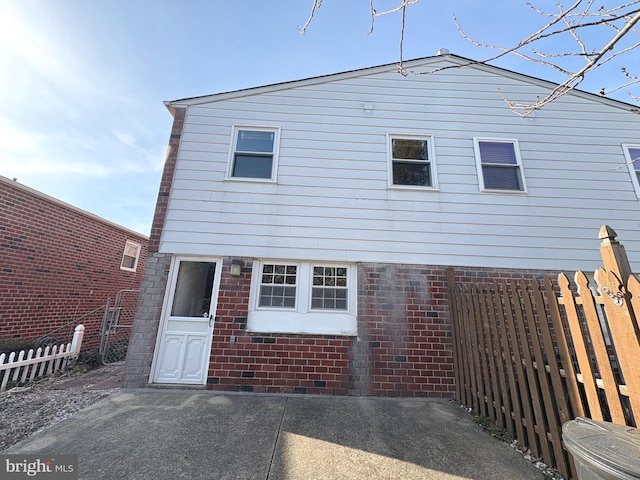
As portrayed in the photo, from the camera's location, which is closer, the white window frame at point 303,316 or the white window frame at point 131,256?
the white window frame at point 303,316

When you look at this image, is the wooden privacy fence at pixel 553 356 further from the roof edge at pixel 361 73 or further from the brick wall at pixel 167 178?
the brick wall at pixel 167 178

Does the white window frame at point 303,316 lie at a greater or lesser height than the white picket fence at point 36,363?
greater

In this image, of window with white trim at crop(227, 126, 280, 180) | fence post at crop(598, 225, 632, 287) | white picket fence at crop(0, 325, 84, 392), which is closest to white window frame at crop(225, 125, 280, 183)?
window with white trim at crop(227, 126, 280, 180)

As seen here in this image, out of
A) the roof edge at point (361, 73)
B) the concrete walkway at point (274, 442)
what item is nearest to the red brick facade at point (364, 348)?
the concrete walkway at point (274, 442)

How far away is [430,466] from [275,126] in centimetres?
612

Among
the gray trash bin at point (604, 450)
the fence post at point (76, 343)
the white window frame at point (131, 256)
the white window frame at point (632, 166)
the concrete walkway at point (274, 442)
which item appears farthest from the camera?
the white window frame at point (131, 256)

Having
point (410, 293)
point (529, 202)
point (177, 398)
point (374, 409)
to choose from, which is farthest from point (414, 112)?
point (177, 398)

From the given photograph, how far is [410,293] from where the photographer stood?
188 inches

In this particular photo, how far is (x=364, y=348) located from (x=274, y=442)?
7.16 feet

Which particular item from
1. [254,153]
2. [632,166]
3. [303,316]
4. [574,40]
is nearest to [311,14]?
[574,40]

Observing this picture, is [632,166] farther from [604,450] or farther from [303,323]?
[303,323]

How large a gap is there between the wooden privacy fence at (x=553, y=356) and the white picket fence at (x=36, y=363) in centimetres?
788

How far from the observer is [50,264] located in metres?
6.77

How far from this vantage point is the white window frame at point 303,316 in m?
4.61
